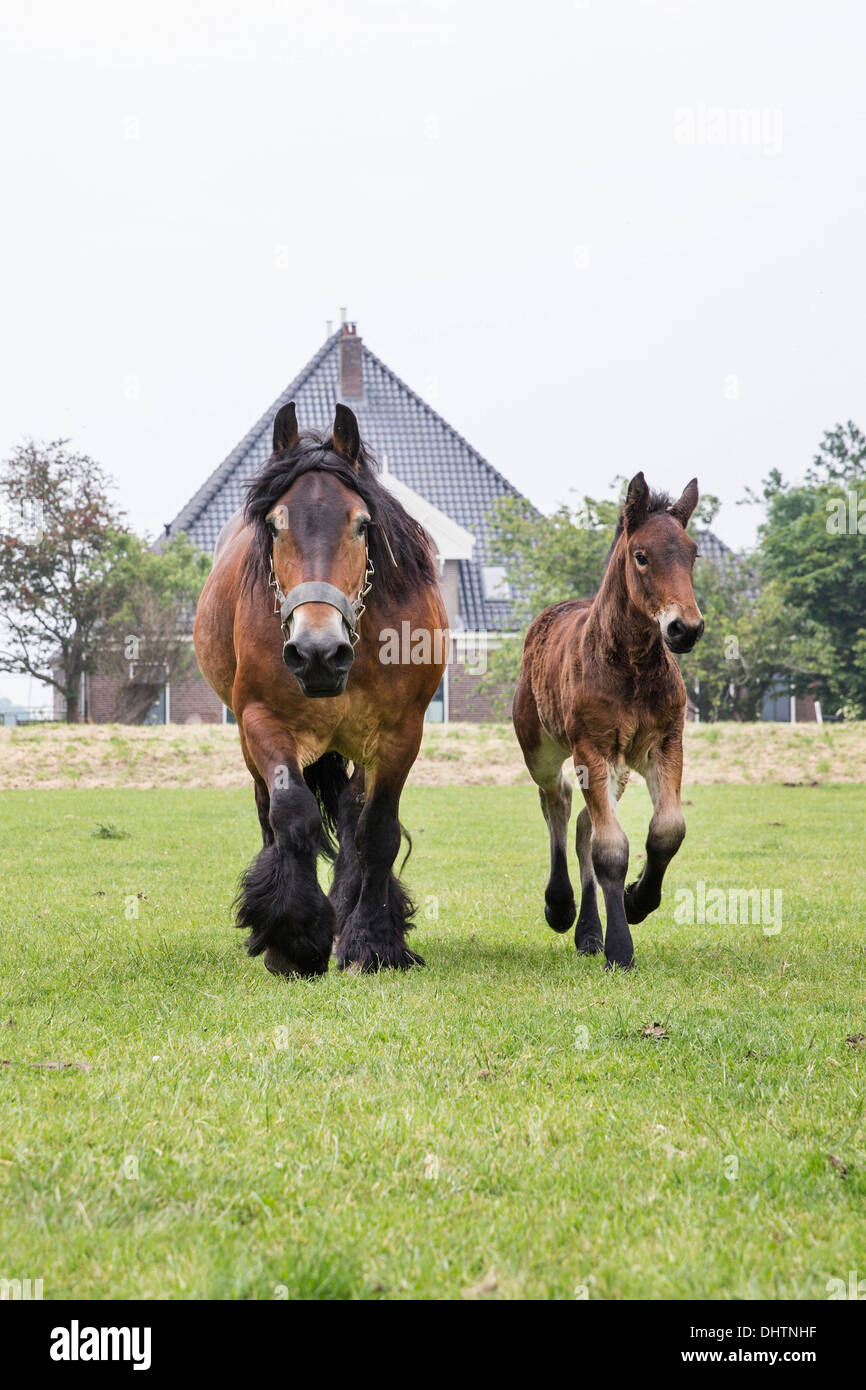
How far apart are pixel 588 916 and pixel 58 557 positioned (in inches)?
1161

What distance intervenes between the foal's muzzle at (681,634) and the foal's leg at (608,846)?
0.83 meters

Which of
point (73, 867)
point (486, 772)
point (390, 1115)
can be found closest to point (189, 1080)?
point (390, 1115)

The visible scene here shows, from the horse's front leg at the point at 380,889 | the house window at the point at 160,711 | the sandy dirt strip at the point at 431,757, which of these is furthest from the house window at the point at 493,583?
the horse's front leg at the point at 380,889

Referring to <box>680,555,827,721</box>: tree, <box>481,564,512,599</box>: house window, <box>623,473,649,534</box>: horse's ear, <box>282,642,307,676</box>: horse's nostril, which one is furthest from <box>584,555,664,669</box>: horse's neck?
<box>481,564,512,599</box>: house window

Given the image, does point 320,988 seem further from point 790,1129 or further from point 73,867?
point 73,867

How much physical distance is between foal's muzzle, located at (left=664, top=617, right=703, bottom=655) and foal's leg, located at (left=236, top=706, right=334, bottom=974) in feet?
5.94

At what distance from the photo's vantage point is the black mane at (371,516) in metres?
6.01

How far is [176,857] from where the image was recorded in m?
11.4

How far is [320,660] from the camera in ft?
17.5

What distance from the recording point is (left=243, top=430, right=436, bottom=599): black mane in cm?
601

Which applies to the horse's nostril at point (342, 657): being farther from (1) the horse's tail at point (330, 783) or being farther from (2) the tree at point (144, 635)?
(2) the tree at point (144, 635)

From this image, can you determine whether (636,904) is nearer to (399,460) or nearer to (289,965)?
(289,965)

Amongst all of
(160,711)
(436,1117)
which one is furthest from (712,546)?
(436,1117)

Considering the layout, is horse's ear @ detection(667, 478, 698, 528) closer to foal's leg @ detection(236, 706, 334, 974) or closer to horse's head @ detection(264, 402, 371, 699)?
horse's head @ detection(264, 402, 371, 699)
